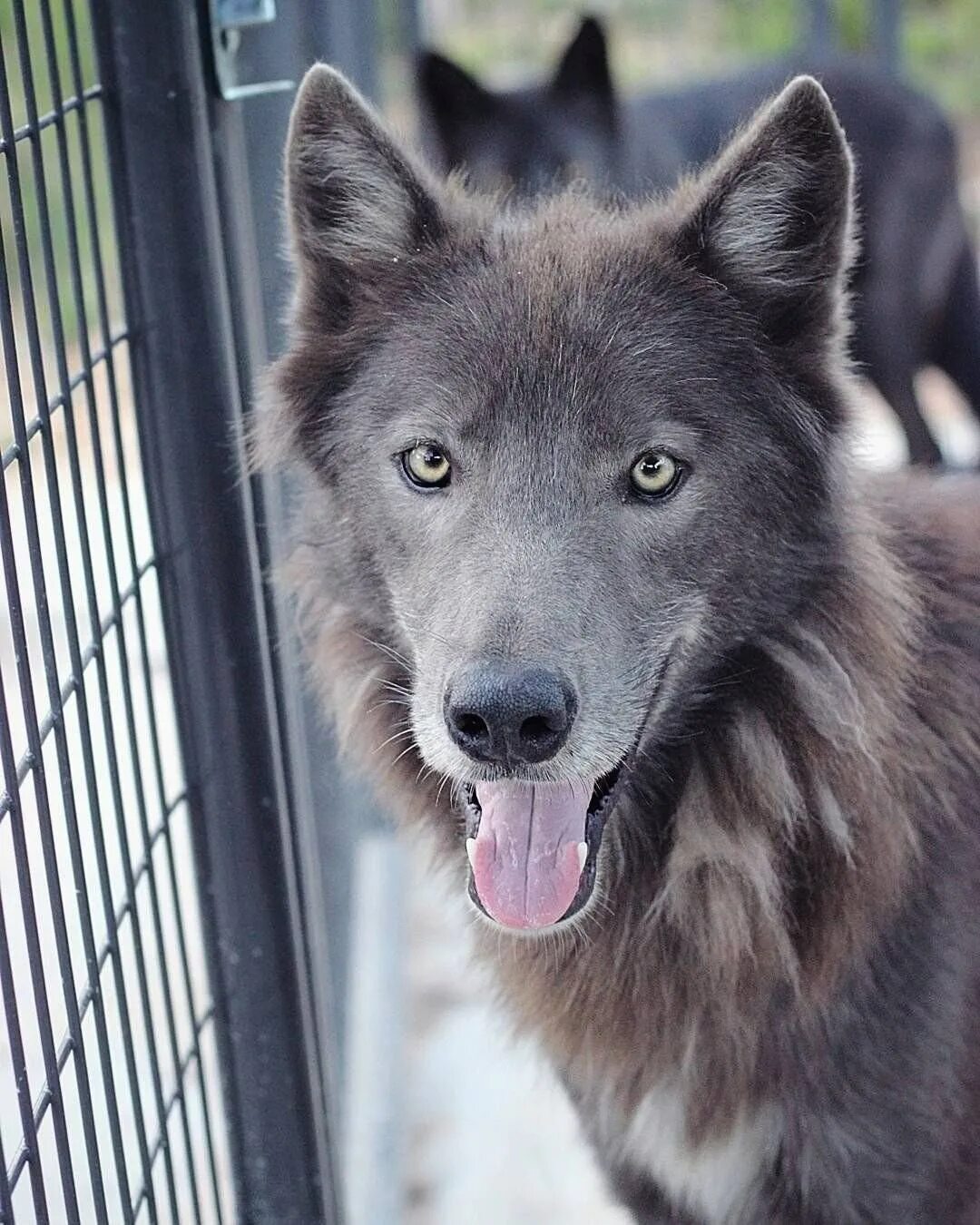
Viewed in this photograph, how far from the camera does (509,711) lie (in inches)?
72.3

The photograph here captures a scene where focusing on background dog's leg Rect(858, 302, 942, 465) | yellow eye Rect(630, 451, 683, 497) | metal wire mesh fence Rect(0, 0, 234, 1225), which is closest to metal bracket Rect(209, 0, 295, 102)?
metal wire mesh fence Rect(0, 0, 234, 1225)

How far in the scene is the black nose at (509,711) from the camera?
1840 millimetres

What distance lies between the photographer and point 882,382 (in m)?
5.53

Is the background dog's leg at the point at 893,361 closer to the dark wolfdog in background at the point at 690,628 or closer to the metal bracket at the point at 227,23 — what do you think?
the dark wolfdog in background at the point at 690,628

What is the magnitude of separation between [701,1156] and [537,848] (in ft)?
1.87

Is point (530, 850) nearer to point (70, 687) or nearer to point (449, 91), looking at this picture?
point (70, 687)

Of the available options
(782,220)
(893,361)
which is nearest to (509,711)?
(782,220)

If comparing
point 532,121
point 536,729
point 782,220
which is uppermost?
point 532,121

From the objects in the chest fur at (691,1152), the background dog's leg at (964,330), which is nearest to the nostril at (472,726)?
the chest fur at (691,1152)

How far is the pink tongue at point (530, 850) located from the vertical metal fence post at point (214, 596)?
0.40 m

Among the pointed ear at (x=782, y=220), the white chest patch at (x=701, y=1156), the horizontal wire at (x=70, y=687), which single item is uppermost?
the pointed ear at (x=782, y=220)

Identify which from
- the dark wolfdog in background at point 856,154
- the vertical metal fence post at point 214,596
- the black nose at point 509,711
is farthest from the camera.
A: the dark wolfdog in background at point 856,154

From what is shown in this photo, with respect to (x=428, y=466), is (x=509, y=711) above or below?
below

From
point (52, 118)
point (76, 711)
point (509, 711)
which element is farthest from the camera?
point (76, 711)
